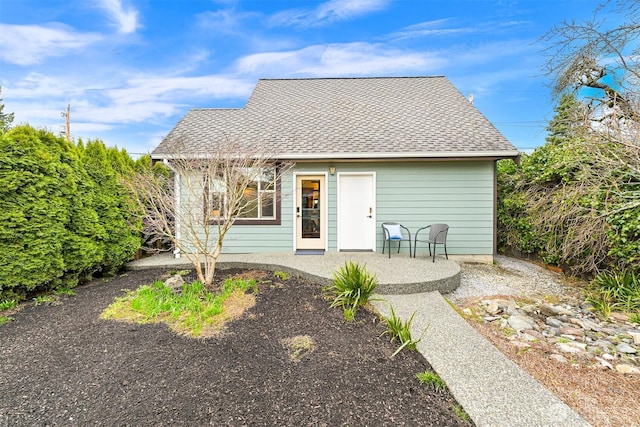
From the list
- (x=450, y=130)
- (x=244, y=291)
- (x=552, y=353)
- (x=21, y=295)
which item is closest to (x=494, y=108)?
(x=450, y=130)

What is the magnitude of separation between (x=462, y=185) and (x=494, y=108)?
8.16m

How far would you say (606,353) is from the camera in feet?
9.64

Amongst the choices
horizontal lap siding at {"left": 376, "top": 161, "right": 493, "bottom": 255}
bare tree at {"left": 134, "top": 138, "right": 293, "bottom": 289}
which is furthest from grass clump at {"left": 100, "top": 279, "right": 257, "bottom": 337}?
horizontal lap siding at {"left": 376, "top": 161, "right": 493, "bottom": 255}

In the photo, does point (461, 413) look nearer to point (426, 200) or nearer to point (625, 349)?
point (625, 349)

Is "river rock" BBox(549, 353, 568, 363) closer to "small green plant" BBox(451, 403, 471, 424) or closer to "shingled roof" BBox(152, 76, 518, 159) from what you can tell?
"small green plant" BBox(451, 403, 471, 424)

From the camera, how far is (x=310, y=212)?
7.03 meters

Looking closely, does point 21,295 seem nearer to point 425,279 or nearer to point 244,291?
point 244,291

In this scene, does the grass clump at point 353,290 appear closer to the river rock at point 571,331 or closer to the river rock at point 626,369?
the river rock at point 571,331

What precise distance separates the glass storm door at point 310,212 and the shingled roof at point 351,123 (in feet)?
2.50

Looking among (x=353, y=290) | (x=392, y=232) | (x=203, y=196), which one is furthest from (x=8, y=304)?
(x=392, y=232)

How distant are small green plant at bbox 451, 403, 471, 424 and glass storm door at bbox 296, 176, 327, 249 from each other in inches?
200

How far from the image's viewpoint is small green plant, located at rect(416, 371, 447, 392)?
2223mm

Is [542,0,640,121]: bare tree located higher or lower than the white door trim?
higher

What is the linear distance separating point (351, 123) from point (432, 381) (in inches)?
262
